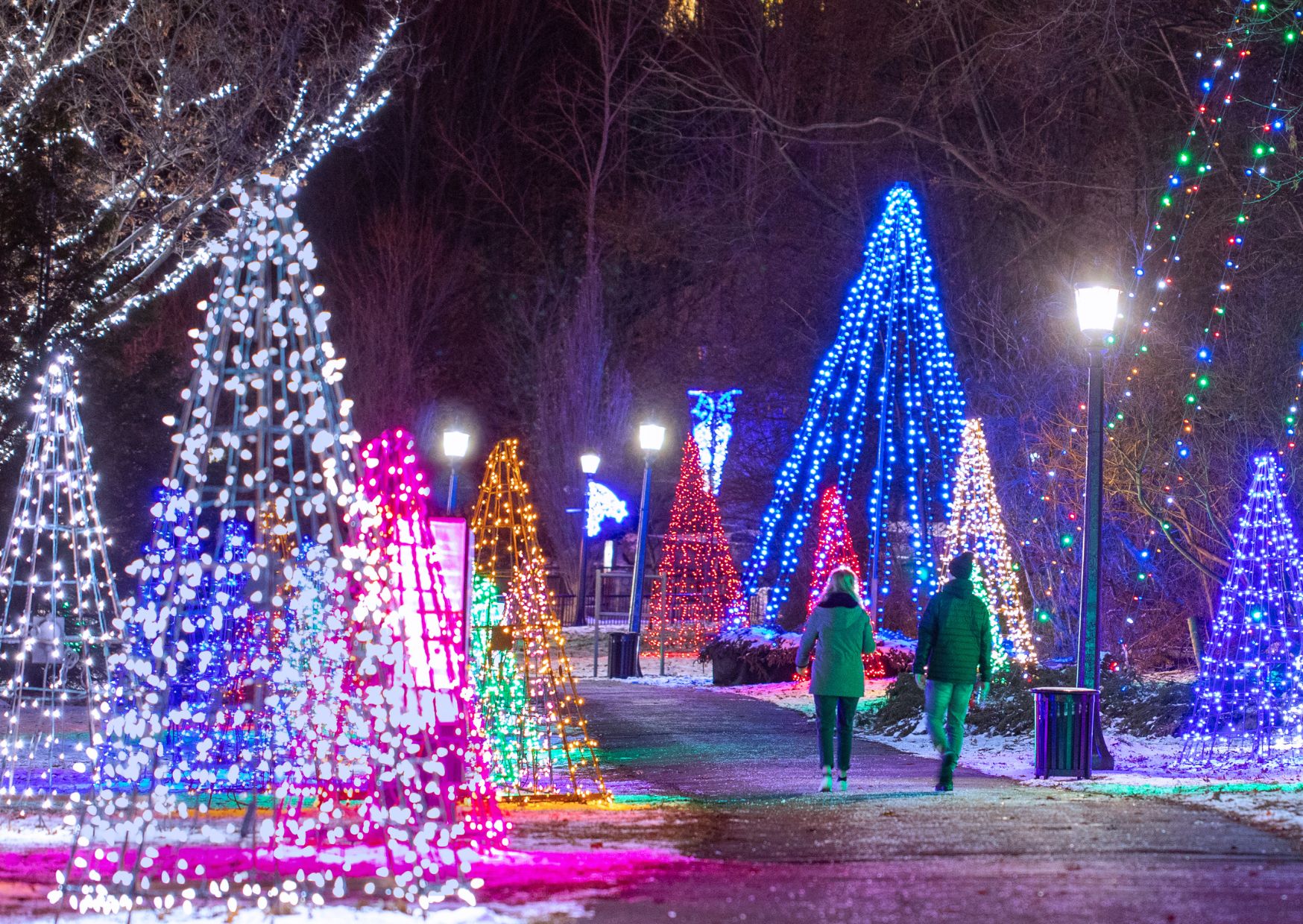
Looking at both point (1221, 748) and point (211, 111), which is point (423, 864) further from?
point (211, 111)

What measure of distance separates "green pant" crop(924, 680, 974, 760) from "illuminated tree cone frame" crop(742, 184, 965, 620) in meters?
13.1

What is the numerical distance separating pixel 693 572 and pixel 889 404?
682 centimetres

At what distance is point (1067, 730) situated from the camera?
473 inches

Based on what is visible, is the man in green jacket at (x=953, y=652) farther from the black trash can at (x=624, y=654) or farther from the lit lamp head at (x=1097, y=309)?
the black trash can at (x=624, y=654)

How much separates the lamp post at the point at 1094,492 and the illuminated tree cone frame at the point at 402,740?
19.1 ft

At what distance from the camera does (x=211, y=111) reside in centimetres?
2234

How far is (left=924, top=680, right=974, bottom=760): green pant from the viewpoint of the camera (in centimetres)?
1140

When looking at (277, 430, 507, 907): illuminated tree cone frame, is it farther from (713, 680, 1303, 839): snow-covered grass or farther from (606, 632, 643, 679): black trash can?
(606, 632, 643, 679): black trash can

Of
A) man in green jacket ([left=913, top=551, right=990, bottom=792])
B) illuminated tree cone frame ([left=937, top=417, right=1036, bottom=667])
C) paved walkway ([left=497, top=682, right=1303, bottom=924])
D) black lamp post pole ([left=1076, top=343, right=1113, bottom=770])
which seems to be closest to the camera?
paved walkway ([left=497, top=682, right=1303, bottom=924])

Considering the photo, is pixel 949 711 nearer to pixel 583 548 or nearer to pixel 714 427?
pixel 583 548

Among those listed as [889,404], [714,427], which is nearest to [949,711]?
[889,404]

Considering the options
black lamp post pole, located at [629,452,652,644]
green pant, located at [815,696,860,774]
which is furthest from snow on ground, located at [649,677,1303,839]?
black lamp post pole, located at [629,452,652,644]

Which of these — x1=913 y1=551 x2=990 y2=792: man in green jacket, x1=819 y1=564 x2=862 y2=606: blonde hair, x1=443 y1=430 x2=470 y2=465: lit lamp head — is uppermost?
x1=443 y1=430 x2=470 y2=465: lit lamp head

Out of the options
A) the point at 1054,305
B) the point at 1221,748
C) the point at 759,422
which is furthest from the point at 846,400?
the point at 1221,748
